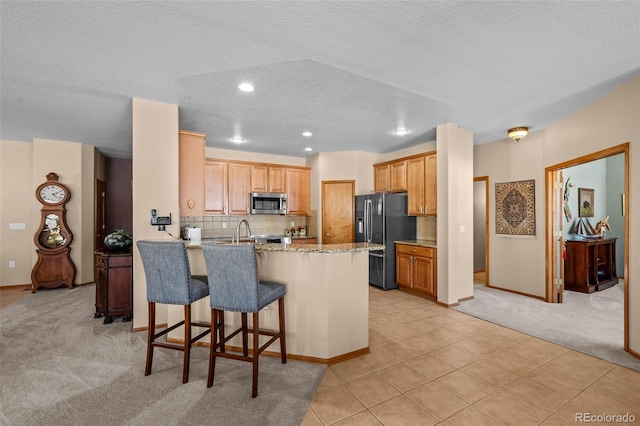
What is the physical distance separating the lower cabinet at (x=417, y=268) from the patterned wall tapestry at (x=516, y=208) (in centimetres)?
161

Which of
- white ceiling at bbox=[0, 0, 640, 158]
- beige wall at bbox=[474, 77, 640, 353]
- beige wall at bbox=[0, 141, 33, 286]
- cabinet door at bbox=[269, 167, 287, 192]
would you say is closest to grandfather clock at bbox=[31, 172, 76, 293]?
beige wall at bbox=[0, 141, 33, 286]

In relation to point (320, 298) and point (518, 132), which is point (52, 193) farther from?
point (518, 132)

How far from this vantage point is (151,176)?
10.9ft

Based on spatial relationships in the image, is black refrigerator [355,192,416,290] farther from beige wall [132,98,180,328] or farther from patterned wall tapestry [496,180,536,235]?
beige wall [132,98,180,328]

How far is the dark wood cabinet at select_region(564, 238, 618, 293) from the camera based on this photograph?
15.9 ft

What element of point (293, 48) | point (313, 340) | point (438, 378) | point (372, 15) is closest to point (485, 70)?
point (372, 15)

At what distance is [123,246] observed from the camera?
3707 mm

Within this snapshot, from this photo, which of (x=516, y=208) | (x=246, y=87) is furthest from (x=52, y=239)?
(x=516, y=208)

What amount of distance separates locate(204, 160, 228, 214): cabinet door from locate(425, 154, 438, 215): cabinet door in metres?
3.62

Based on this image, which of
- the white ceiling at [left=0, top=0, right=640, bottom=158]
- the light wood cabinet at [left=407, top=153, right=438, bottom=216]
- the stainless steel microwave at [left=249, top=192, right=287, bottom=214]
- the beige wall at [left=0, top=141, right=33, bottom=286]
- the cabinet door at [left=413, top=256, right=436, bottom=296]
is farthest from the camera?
the stainless steel microwave at [left=249, top=192, right=287, bottom=214]

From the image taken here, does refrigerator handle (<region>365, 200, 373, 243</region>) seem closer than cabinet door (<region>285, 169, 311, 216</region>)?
Yes

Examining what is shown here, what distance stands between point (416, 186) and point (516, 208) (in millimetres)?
1679

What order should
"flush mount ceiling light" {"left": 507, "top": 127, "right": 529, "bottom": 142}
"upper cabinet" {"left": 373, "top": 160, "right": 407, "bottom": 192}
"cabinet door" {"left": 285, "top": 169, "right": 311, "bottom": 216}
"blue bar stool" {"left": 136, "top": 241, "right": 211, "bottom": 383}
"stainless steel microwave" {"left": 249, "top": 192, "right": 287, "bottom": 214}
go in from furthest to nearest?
"cabinet door" {"left": 285, "top": 169, "right": 311, "bottom": 216} < "stainless steel microwave" {"left": 249, "top": 192, "right": 287, "bottom": 214} < "upper cabinet" {"left": 373, "top": 160, "right": 407, "bottom": 192} < "flush mount ceiling light" {"left": 507, "top": 127, "right": 529, "bottom": 142} < "blue bar stool" {"left": 136, "top": 241, "right": 211, "bottom": 383}

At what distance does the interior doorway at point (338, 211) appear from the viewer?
5.78 meters
